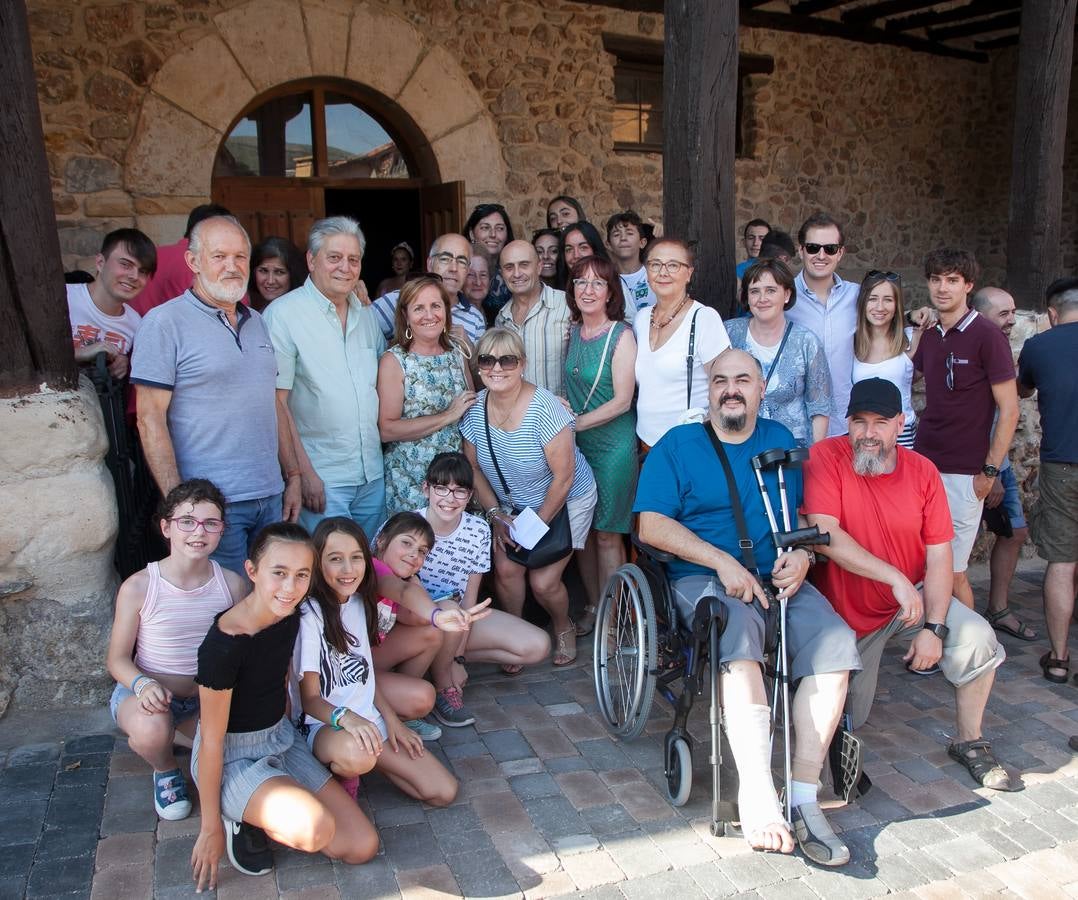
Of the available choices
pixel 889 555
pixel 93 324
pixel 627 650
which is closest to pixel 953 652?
pixel 889 555

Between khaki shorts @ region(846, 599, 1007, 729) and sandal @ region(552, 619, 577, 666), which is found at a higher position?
khaki shorts @ region(846, 599, 1007, 729)

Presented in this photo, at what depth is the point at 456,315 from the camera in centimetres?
417

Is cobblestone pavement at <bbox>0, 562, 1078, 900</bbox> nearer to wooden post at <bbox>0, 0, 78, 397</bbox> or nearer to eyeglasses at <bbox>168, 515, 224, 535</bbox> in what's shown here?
eyeglasses at <bbox>168, 515, 224, 535</bbox>

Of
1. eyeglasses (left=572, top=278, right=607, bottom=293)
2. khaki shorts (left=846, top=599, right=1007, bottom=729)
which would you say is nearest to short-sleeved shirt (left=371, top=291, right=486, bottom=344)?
eyeglasses (left=572, top=278, right=607, bottom=293)

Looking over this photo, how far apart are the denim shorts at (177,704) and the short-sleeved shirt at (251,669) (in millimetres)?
399

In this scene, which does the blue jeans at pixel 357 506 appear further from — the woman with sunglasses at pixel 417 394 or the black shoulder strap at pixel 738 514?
the black shoulder strap at pixel 738 514

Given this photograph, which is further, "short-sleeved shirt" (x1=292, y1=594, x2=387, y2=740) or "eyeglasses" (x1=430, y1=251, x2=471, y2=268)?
"eyeglasses" (x1=430, y1=251, x2=471, y2=268)

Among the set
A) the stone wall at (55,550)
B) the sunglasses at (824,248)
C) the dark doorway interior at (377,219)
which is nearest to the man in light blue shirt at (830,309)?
the sunglasses at (824,248)

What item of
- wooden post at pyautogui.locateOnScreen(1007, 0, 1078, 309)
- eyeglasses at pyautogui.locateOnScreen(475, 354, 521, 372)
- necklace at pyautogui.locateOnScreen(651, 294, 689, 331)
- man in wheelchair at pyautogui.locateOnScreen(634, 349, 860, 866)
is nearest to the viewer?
man in wheelchair at pyautogui.locateOnScreen(634, 349, 860, 866)

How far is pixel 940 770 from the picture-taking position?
315cm

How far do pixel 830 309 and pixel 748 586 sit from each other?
5.35 feet

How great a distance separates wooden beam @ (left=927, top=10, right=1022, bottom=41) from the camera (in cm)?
912

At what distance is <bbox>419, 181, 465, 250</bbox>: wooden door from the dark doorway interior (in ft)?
7.42

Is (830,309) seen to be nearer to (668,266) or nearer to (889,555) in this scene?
(668,266)
